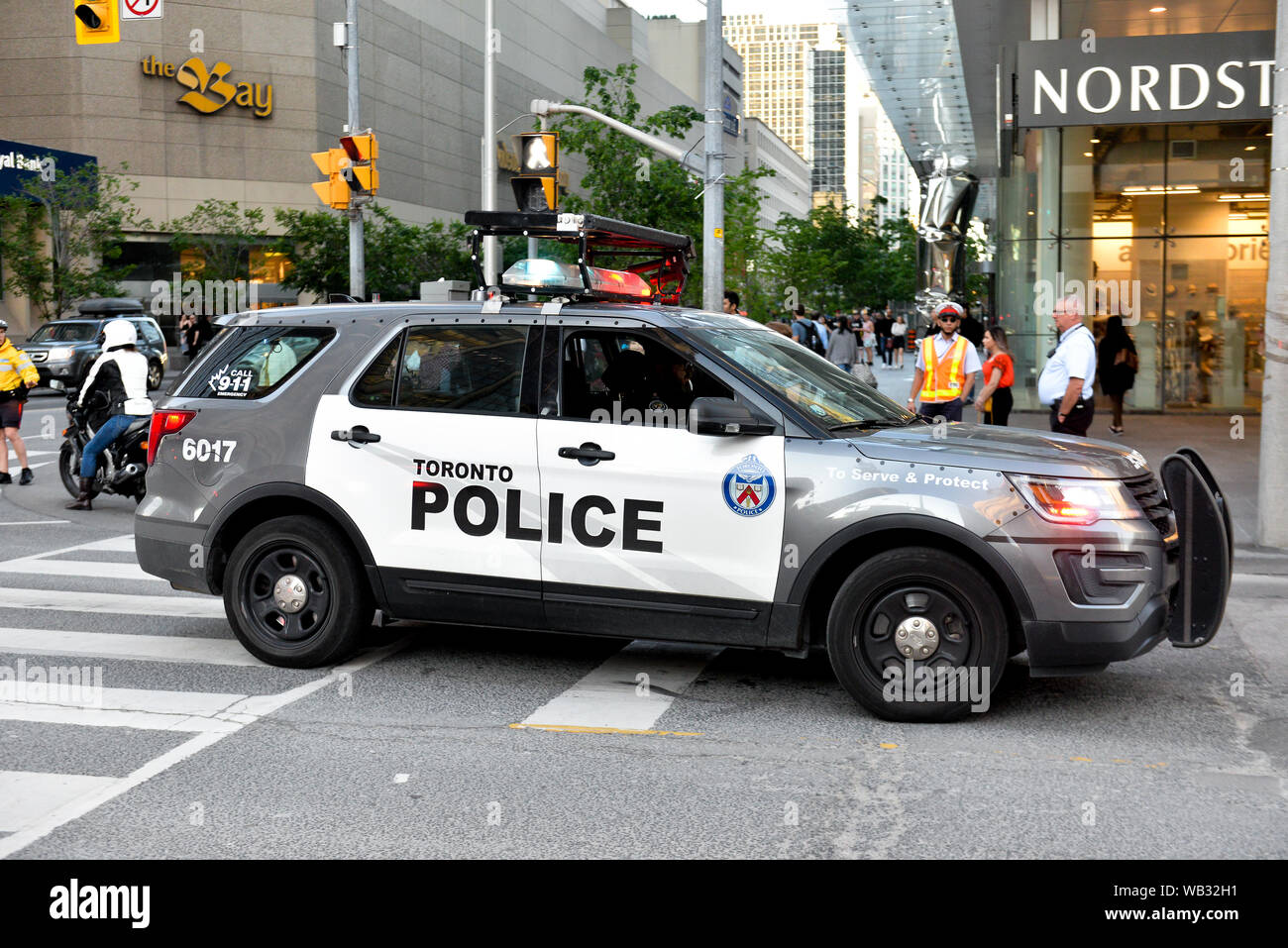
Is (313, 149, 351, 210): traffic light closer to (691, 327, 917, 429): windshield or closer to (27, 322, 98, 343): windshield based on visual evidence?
(691, 327, 917, 429): windshield

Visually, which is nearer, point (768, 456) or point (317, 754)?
point (317, 754)

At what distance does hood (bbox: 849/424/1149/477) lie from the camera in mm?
5871

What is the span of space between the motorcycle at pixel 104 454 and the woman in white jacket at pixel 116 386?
8 cm

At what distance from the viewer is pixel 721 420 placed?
240 inches

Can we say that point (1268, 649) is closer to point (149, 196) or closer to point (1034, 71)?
point (1034, 71)

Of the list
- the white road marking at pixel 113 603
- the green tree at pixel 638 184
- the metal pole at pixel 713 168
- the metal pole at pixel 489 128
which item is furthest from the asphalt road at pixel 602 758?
the green tree at pixel 638 184

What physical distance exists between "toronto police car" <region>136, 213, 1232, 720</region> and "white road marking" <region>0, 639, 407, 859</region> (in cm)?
30

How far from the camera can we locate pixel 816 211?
8456 cm

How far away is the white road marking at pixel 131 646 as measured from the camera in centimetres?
741

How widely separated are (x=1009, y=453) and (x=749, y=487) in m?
1.11

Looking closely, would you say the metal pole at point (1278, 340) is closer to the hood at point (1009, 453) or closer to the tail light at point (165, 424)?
the hood at point (1009, 453)
